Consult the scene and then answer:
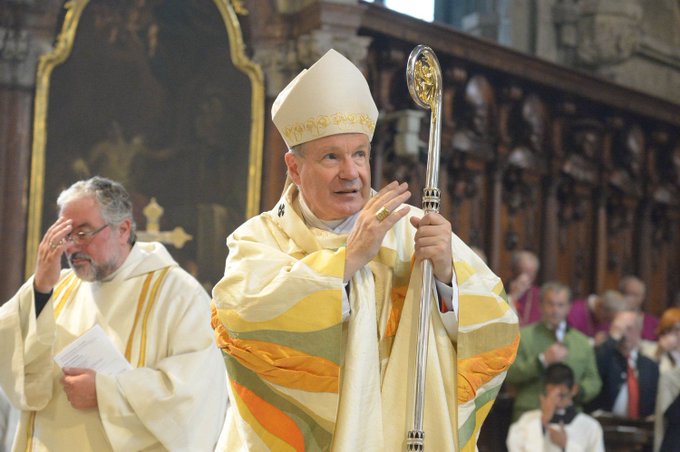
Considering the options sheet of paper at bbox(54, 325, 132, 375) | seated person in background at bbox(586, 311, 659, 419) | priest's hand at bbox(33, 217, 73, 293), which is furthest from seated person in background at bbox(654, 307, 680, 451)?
priest's hand at bbox(33, 217, 73, 293)

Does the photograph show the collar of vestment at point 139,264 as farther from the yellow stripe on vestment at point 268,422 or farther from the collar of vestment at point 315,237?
the yellow stripe on vestment at point 268,422

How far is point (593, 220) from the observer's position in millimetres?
11750

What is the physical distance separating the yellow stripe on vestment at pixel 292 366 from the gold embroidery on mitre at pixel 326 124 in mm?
635

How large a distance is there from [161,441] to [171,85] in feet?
14.6

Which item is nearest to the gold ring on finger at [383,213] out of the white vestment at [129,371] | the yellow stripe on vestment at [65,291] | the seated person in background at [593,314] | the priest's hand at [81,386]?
the white vestment at [129,371]

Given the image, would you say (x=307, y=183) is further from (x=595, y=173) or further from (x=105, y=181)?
(x=595, y=173)

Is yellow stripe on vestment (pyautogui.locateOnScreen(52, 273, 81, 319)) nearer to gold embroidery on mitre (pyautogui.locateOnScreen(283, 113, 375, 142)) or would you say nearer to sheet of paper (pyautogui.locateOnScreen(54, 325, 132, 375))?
sheet of paper (pyautogui.locateOnScreen(54, 325, 132, 375))

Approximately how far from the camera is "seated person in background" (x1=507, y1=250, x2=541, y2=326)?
28.7ft

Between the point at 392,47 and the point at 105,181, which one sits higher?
the point at 392,47

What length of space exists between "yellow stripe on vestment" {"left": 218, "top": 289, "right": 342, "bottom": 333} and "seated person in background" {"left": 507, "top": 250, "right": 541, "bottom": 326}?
18.2 ft

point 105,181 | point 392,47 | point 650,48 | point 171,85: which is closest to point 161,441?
point 105,181

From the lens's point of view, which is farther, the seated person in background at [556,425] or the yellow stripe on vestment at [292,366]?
the seated person in background at [556,425]

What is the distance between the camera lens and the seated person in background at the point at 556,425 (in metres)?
7.41

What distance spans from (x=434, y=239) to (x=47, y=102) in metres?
5.77
